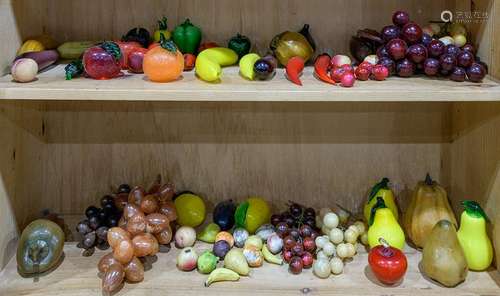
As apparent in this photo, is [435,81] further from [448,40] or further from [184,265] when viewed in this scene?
[184,265]

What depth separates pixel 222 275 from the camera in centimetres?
111

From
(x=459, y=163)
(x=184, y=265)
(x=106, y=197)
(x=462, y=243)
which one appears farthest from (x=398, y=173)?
(x=106, y=197)

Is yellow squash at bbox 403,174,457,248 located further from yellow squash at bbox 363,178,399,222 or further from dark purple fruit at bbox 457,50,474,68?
dark purple fruit at bbox 457,50,474,68

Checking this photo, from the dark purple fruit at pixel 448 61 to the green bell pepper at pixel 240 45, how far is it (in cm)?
37

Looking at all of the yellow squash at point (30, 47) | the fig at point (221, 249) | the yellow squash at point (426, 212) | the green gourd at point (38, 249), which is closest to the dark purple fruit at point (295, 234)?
the fig at point (221, 249)

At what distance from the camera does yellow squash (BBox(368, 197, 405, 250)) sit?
1179 mm

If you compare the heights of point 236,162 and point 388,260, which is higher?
point 236,162

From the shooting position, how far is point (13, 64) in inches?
43.4

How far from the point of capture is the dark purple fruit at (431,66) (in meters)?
1.12

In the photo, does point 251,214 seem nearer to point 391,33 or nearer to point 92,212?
point 92,212

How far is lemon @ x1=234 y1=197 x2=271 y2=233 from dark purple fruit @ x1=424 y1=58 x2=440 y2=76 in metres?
0.42

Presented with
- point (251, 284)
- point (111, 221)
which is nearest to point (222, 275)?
point (251, 284)

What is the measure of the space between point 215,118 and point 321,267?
0.40 metres

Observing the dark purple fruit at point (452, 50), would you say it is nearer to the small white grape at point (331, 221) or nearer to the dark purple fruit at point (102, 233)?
the small white grape at point (331, 221)
